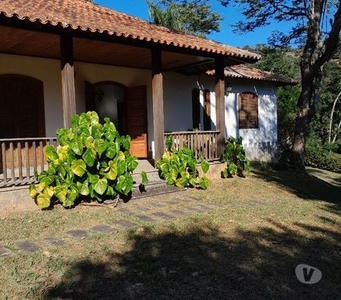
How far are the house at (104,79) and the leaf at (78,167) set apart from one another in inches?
32.2

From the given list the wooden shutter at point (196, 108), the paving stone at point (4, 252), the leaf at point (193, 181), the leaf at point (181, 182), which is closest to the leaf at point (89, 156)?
the paving stone at point (4, 252)

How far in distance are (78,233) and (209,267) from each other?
1937 mm

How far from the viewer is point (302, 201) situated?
7.35 metres

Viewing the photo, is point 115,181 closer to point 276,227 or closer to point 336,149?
point 276,227

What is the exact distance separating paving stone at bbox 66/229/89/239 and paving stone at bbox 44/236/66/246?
0.19 metres

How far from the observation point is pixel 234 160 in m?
9.59

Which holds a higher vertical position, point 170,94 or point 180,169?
point 170,94

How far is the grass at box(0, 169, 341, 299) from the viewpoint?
3180 mm

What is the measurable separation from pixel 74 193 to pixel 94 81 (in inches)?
195

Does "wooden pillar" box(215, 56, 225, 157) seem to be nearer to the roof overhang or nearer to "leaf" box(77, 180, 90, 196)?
the roof overhang

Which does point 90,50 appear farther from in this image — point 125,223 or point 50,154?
point 125,223

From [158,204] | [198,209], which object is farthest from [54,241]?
[198,209]

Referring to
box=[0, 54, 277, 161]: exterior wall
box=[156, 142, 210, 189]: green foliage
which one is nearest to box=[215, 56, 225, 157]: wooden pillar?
box=[156, 142, 210, 189]: green foliage

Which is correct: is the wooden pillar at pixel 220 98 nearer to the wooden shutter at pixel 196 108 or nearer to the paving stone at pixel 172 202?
the paving stone at pixel 172 202
